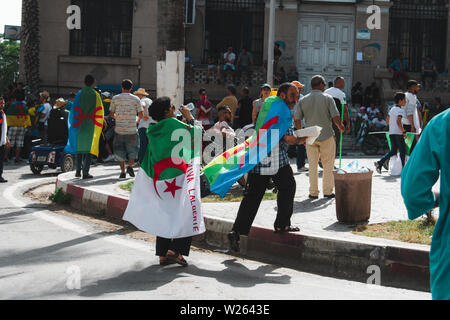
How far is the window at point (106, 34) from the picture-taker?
26.5m

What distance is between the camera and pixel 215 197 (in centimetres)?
1047

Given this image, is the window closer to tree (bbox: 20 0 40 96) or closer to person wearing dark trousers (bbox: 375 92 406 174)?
tree (bbox: 20 0 40 96)

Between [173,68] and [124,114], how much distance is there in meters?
1.54

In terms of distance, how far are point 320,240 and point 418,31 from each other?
72.9ft

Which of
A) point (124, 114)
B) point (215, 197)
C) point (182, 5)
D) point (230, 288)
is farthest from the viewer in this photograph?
point (124, 114)

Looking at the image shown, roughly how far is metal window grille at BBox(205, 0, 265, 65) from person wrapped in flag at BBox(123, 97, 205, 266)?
65.8ft

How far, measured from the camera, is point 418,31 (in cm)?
2742

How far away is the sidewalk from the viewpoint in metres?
6.44

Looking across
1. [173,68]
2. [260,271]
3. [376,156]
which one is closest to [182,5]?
[173,68]

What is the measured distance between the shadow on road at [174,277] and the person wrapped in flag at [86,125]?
5853 millimetres
